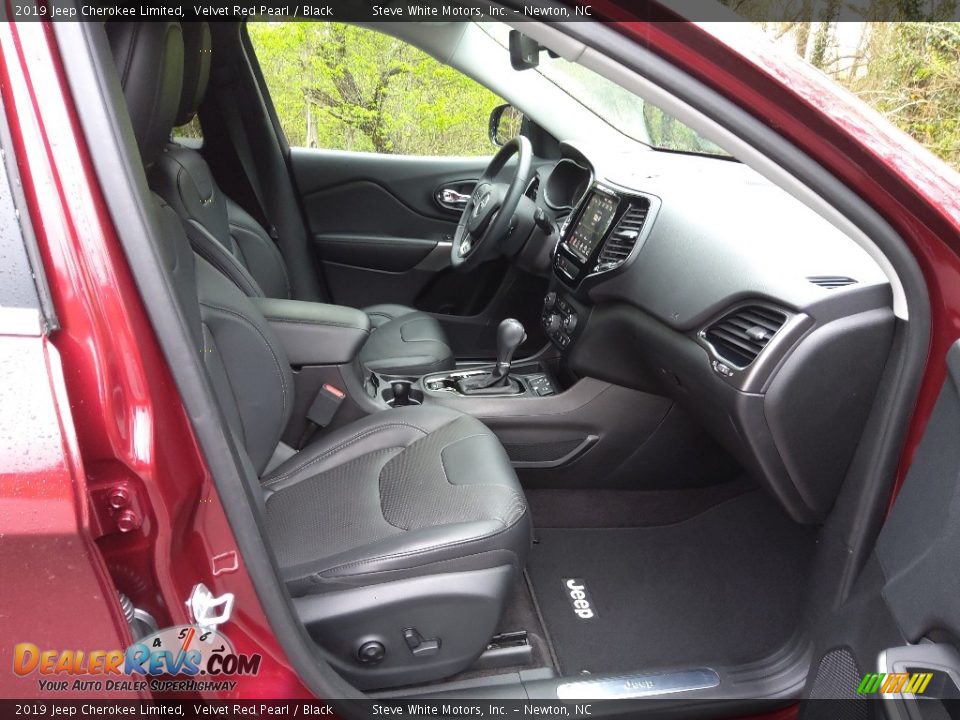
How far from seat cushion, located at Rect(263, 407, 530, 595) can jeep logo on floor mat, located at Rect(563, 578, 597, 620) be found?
1.51ft

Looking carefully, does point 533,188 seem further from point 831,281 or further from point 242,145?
point 831,281

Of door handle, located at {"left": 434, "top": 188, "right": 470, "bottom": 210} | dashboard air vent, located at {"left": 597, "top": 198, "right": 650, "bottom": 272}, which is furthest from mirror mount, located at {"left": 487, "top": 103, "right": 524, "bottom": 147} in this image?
dashboard air vent, located at {"left": 597, "top": 198, "right": 650, "bottom": 272}

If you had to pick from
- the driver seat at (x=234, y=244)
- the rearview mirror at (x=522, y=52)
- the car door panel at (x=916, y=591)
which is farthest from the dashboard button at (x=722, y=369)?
the driver seat at (x=234, y=244)

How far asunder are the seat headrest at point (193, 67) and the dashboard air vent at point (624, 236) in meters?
1.00

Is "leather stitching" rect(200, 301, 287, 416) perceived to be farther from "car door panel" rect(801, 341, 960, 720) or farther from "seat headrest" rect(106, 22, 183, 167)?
"car door panel" rect(801, 341, 960, 720)

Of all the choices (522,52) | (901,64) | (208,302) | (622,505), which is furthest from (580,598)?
(901,64)

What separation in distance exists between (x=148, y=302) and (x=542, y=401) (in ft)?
4.36

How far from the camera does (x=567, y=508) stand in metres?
2.11

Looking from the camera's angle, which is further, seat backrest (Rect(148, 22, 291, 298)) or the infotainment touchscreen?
the infotainment touchscreen

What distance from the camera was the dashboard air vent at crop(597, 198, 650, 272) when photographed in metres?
1.82

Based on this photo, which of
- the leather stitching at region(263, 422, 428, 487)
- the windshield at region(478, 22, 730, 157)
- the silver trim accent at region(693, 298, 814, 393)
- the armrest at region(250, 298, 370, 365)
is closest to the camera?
the silver trim accent at region(693, 298, 814, 393)

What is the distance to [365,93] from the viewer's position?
2.68 metres

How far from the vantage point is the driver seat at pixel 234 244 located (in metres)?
1.76

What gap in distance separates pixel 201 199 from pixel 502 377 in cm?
91
